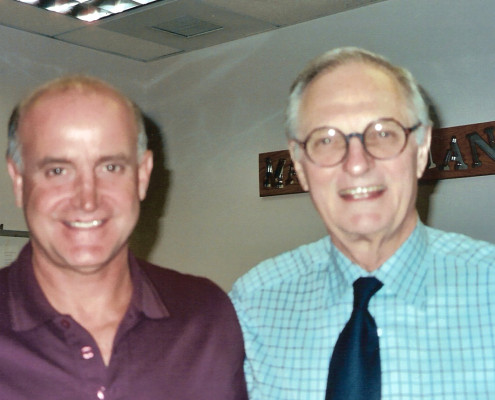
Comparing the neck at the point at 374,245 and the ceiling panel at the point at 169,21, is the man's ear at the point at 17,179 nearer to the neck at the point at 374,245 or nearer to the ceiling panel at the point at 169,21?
the neck at the point at 374,245

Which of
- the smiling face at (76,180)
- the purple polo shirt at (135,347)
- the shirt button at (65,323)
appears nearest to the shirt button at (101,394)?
the purple polo shirt at (135,347)

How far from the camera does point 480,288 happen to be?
1.47 metres

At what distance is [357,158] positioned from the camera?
59.1 inches

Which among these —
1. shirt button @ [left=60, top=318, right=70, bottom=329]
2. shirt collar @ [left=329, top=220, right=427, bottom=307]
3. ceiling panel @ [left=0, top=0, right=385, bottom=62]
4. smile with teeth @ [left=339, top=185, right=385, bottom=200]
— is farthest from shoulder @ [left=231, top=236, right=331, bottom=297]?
ceiling panel @ [left=0, top=0, right=385, bottom=62]

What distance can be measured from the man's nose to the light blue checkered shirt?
20cm

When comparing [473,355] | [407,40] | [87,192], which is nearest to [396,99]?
[473,355]

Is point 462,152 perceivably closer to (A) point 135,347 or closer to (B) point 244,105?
(B) point 244,105

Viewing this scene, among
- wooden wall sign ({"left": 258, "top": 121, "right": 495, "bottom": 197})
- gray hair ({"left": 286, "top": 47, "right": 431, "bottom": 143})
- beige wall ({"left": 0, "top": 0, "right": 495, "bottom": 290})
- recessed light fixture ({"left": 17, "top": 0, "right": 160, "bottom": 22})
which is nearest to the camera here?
gray hair ({"left": 286, "top": 47, "right": 431, "bottom": 143})

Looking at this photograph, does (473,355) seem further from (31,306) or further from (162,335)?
(31,306)

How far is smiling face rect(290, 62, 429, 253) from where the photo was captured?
1508mm

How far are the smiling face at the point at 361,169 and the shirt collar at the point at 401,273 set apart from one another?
0.03 m

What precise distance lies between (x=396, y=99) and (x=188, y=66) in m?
3.20

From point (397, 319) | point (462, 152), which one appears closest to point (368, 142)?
point (397, 319)

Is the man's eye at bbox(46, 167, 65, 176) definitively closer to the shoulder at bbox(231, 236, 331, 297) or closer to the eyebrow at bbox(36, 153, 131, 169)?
the eyebrow at bbox(36, 153, 131, 169)
